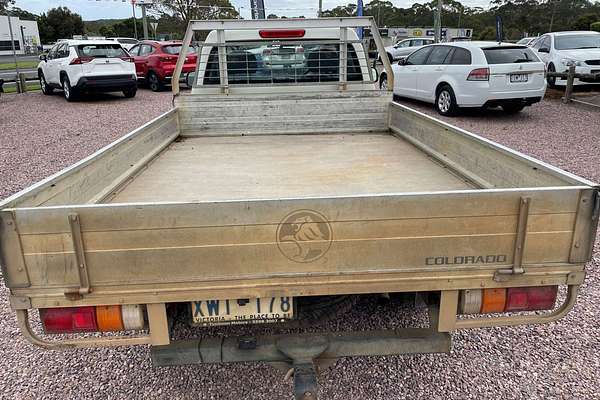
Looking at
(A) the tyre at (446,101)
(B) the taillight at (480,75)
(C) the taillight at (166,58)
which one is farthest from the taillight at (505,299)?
(C) the taillight at (166,58)

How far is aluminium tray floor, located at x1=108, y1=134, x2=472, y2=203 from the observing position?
3.18 m

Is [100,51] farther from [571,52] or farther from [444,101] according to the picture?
[571,52]

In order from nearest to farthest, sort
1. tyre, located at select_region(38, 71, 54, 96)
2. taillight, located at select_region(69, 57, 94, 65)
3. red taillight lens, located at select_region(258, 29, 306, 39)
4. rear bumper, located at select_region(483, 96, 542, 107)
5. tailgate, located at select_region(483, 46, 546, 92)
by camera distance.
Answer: red taillight lens, located at select_region(258, 29, 306, 39), tailgate, located at select_region(483, 46, 546, 92), rear bumper, located at select_region(483, 96, 542, 107), taillight, located at select_region(69, 57, 94, 65), tyre, located at select_region(38, 71, 54, 96)

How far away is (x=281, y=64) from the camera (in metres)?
5.46

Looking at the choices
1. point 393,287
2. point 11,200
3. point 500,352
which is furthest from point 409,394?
point 11,200

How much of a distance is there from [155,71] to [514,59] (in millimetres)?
12097

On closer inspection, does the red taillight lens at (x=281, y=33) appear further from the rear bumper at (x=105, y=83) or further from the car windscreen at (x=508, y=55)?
the rear bumper at (x=105, y=83)

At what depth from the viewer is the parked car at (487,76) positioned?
10641 millimetres

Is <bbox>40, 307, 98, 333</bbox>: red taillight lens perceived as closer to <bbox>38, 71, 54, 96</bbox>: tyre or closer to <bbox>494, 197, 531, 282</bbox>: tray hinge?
<bbox>494, 197, 531, 282</bbox>: tray hinge

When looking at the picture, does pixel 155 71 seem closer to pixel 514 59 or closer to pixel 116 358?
pixel 514 59

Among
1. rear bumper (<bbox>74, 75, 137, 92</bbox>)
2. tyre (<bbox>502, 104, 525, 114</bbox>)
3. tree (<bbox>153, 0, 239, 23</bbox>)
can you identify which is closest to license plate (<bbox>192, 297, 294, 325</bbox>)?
tyre (<bbox>502, 104, 525, 114</bbox>)

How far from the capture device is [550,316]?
2.30m

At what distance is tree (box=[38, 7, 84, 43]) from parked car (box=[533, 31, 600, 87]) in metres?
64.5

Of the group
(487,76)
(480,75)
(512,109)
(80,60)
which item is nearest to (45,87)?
(80,60)
